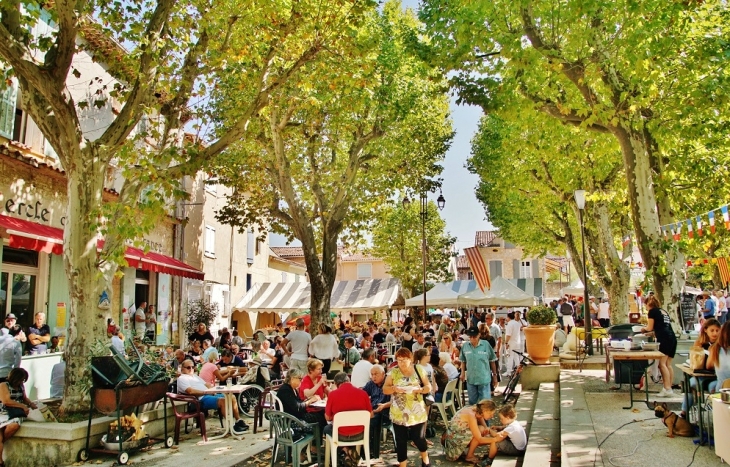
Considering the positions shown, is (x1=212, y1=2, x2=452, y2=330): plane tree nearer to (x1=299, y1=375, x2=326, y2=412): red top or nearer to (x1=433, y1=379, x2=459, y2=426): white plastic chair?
(x1=433, y1=379, x2=459, y2=426): white plastic chair

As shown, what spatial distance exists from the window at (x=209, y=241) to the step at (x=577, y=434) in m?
17.0

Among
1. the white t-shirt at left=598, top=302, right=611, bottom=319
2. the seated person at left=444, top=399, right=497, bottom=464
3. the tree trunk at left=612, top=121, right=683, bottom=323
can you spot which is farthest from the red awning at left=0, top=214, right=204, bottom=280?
the white t-shirt at left=598, top=302, right=611, bottom=319

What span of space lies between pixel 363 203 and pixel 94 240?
11691mm

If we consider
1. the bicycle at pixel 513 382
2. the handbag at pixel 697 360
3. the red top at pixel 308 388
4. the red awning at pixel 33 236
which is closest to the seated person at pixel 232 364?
the red awning at pixel 33 236

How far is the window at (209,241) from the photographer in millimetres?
23156

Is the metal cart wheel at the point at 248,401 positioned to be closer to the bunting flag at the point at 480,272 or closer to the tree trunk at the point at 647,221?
the tree trunk at the point at 647,221

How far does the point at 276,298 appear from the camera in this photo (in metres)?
24.5

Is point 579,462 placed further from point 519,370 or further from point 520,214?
point 520,214

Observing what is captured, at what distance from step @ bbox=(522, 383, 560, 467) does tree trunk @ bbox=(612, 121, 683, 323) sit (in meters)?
2.67

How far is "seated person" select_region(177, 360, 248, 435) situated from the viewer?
9.23 meters

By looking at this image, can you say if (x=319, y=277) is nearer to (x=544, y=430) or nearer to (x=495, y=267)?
(x=544, y=430)

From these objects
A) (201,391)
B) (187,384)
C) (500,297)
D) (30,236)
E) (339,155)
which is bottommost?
(201,391)

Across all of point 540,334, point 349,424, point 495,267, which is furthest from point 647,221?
point 495,267

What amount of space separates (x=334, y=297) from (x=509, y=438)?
58.8ft
